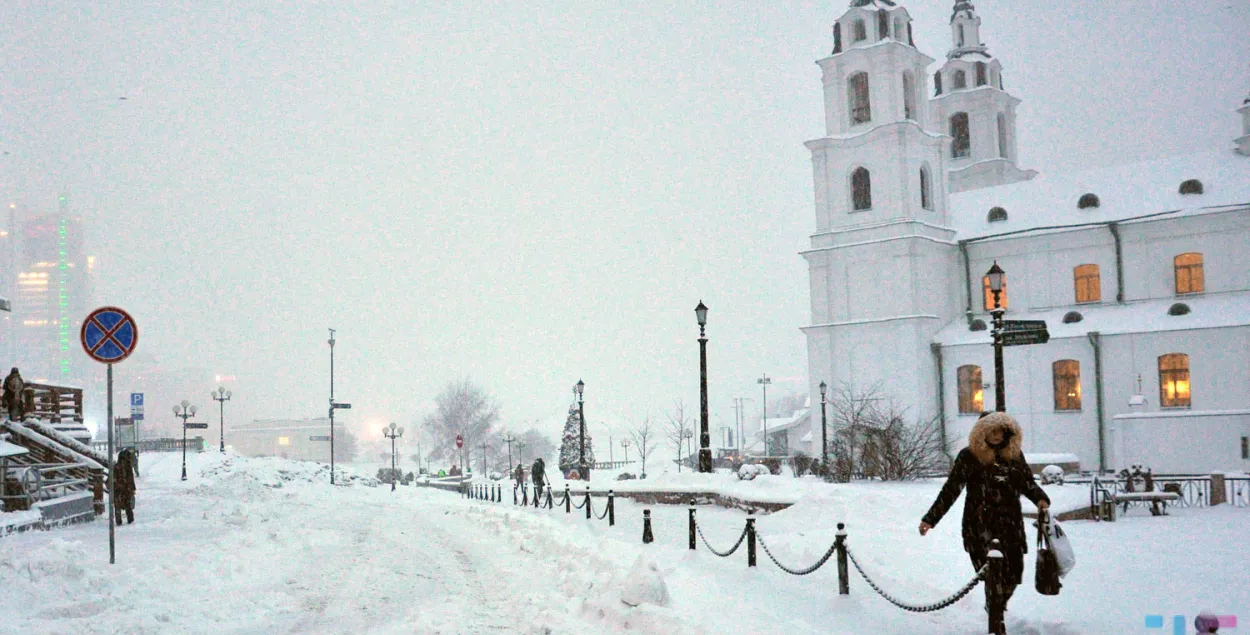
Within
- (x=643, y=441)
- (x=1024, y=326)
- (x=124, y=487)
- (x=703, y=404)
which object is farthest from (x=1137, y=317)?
(x=124, y=487)

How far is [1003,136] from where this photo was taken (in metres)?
63.0

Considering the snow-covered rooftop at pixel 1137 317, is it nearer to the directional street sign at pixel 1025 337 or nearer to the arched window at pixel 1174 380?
the arched window at pixel 1174 380

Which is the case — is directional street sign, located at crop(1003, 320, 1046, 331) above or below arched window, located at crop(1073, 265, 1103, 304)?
below

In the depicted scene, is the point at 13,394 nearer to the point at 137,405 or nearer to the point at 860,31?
the point at 137,405

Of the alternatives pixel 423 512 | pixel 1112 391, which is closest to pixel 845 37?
pixel 1112 391

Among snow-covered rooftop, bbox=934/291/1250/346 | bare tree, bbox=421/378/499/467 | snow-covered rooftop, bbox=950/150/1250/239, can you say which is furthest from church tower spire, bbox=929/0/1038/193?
bare tree, bbox=421/378/499/467

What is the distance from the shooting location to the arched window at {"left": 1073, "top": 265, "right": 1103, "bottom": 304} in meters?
47.6

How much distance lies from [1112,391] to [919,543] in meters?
33.6

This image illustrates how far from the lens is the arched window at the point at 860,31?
163 feet

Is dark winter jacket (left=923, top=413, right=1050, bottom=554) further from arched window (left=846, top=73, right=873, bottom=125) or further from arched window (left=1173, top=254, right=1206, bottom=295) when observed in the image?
arched window (left=846, top=73, right=873, bottom=125)

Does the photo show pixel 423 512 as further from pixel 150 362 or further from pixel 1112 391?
pixel 150 362

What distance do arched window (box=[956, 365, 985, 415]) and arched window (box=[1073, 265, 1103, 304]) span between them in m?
Result: 6.68

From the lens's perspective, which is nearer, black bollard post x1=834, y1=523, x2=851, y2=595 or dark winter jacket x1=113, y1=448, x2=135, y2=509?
black bollard post x1=834, y1=523, x2=851, y2=595

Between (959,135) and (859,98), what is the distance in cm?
1651
